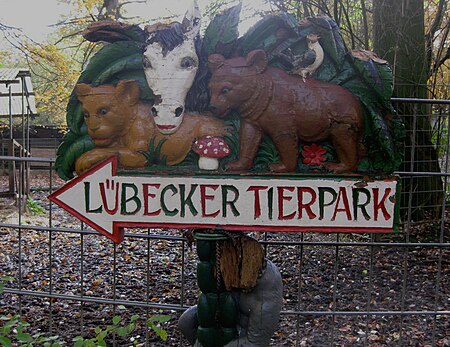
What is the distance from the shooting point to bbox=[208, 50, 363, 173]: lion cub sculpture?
73.9 inches

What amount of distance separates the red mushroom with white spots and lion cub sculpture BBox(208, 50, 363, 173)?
0.07 m

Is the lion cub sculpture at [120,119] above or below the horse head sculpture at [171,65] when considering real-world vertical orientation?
below

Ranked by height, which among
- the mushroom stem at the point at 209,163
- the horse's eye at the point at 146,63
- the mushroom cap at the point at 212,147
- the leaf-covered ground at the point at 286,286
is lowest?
the leaf-covered ground at the point at 286,286

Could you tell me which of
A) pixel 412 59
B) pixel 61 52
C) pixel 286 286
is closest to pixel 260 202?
pixel 286 286

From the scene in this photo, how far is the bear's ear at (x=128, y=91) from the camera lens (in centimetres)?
194

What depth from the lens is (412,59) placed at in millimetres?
5551

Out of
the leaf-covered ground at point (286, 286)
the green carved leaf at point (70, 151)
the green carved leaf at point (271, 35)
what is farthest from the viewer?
the leaf-covered ground at point (286, 286)

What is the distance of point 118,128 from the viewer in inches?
76.8

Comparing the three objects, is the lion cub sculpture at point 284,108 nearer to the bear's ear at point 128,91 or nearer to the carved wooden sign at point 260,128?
the carved wooden sign at point 260,128

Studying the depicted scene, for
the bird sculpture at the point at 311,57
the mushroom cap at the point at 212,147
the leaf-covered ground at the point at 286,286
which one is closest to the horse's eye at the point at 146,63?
the mushroom cap at the point at 212,147

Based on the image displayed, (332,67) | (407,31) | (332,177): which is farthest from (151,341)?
(407,31)

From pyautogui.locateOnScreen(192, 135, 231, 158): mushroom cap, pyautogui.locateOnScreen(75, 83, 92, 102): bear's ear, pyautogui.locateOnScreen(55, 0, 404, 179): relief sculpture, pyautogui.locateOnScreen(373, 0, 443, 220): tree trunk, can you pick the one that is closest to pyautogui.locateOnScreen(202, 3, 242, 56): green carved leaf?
pyautogui.locateOnScreen(55, 0, 404, 179): relief sculpture

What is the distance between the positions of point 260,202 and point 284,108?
375mm

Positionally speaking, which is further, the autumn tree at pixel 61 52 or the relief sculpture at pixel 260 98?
the autumn tree at pixel 61 52
